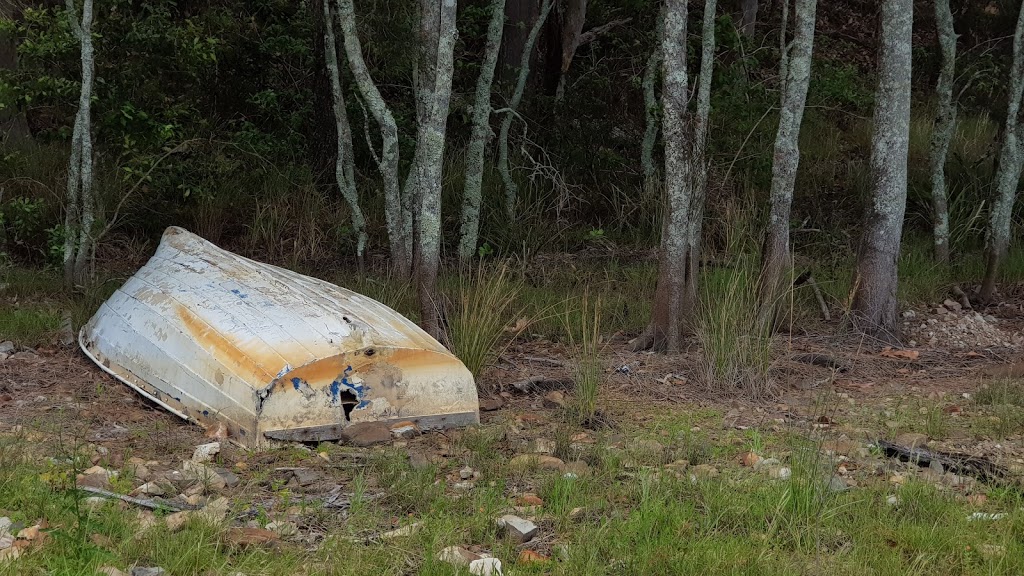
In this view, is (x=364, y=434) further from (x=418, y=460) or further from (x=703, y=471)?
(x=703, y=471)

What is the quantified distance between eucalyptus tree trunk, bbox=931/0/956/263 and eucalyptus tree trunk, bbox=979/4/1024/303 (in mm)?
393

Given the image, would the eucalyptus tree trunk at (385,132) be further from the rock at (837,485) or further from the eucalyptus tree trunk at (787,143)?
the rock at (837,485)

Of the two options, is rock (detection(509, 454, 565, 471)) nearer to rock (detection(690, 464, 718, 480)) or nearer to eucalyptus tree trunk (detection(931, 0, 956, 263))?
rock (detection(690, 464, 718, 480))

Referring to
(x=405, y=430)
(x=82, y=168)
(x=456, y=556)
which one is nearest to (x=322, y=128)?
(x=82, y=168)

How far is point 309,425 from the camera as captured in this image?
4.51 meters

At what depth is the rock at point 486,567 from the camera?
304cm

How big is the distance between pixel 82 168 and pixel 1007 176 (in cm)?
766

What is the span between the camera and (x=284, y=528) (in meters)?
3.38

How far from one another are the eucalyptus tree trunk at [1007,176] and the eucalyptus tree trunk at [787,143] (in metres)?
2.60

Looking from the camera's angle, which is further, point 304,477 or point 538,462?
point 538,462

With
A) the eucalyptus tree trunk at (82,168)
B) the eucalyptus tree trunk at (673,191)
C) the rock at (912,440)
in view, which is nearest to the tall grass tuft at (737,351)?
the eucalyptus tree trunk at (673,191)

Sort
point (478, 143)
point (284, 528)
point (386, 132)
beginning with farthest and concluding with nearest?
point (478, 143) → point (386, 132) → point (284, 528)

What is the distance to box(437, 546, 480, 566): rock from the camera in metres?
3.11

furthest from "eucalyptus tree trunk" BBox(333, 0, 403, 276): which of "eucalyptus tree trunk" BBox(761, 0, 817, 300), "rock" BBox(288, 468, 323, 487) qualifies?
"rock" BBox(288, 468, 323, 487)
